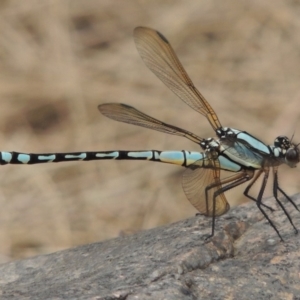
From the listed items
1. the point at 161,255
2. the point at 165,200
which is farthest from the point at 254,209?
the point at 165,200

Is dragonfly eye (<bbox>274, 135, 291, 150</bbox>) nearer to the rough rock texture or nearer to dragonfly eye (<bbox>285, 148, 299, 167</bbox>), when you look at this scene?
dragonfly eye (<bbox>285, 148, 299, 167</bbox>)

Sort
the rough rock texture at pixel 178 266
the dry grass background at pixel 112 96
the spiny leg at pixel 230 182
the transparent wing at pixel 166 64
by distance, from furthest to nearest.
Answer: the dry grass background at pixel 112 96 → the transparent wing at pixel 166 64 → the spiny leg at pixel 230 182 → the rough rock texture at pixel 178 266

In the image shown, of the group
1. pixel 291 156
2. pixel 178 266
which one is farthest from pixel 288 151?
pixel 178 266

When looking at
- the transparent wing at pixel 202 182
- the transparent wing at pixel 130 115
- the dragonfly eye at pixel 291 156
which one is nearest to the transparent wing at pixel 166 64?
the transparent wing at pixel 130 115

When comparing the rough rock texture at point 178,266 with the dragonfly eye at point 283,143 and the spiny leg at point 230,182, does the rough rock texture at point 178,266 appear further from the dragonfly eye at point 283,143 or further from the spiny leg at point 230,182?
the dragonfly eye at point 283,143

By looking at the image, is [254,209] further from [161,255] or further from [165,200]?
[165,200]

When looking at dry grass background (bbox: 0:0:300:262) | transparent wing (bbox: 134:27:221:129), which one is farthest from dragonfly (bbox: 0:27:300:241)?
dry grass background (bbox: 0:0:300:262)
